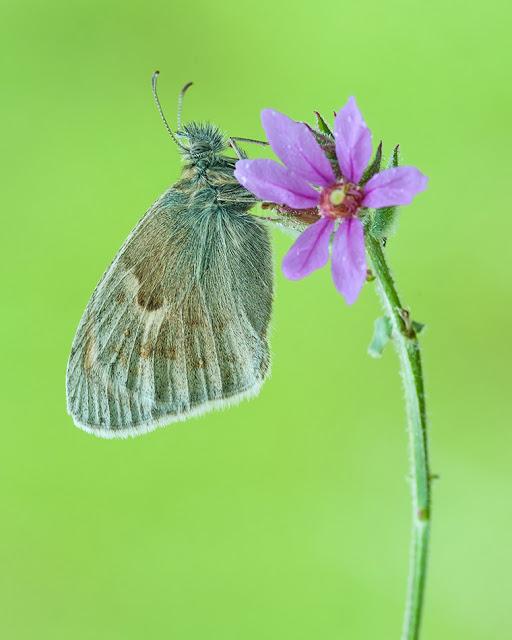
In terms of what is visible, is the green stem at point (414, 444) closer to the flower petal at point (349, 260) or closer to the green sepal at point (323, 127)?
the flower petal at point (349, 260)

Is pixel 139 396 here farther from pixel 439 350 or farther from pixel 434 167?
pixel 434 167

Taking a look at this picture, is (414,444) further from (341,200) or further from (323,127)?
(323,127)

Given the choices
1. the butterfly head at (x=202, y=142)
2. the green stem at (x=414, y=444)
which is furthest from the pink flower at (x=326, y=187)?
the butterfly head at (x=202, y=142)

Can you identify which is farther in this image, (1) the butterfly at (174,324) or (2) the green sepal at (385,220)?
(1) the butterfly at (174,324)

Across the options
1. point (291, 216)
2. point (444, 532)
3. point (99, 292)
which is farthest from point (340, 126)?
point (444, 532)

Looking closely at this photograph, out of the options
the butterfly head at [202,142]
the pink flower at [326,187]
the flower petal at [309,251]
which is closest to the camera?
the pink flower at [326,187]
